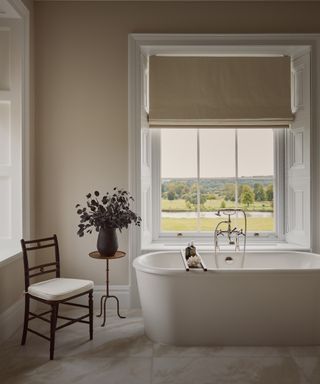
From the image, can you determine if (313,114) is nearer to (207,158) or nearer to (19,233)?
(207,158)

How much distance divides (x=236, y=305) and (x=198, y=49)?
2.40 metres

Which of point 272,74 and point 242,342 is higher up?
point 272,74

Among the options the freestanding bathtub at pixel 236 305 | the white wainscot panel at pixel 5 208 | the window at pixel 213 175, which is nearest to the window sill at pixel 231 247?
the window at pixel 213 175

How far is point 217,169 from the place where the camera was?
3.92 meters

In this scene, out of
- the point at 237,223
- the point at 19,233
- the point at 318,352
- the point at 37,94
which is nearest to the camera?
the point at 318,352

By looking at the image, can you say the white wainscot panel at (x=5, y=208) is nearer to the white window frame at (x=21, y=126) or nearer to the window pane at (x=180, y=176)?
the white window frame at (x=21, y=126)

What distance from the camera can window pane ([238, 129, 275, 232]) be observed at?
3.93 m

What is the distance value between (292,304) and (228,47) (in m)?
2.42

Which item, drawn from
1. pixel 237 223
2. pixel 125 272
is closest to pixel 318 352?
pixel 237 223

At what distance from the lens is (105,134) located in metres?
3.54

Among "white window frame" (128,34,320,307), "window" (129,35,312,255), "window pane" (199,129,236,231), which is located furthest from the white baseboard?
"window pane" (199,129,236,231)

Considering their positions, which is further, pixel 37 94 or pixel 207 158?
pixel 207 158

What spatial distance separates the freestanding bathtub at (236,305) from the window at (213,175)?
48.7 inches

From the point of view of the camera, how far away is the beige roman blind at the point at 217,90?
3.66 metres
